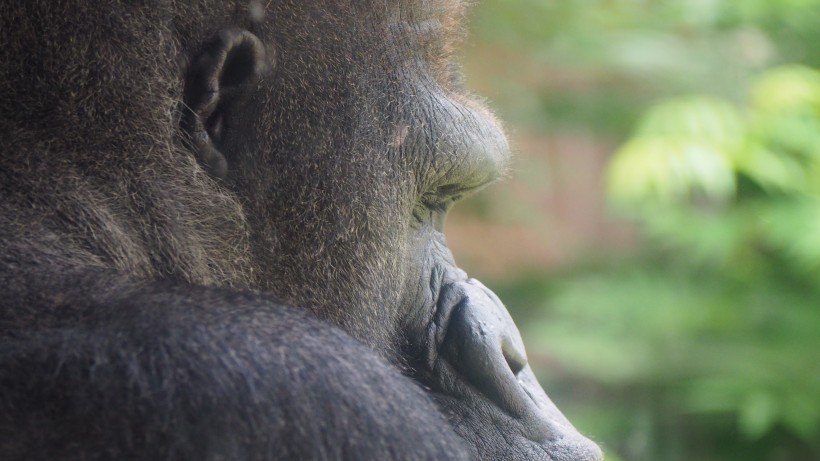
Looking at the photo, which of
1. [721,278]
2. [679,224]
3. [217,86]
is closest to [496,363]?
[217,86]

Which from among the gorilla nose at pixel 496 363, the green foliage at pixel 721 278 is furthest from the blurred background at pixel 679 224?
the gorilla nose at pixel 496 363

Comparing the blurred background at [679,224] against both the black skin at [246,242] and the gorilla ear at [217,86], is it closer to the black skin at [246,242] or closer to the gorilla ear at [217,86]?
the black skin at [246,242]

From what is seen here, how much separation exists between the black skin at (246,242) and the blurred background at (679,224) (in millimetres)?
2840

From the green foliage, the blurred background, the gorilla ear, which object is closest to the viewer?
the gorilla ear

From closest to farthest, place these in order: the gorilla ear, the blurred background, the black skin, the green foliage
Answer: the black skin → the gorilla ear → the green foliage → the blurred background

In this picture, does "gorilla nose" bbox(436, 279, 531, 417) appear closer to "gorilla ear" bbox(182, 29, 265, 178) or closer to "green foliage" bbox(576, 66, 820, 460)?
"gorilla ear" bbox(182, 29, 265, 178)

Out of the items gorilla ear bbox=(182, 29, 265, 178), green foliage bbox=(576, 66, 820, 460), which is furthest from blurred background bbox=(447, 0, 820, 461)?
gorilla ear bbox=(182, 29, 265, 178)

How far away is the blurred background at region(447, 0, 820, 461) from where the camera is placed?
15.5ft

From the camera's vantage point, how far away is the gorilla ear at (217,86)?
171cm

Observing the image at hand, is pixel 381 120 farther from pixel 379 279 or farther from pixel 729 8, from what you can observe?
pixel 729 8

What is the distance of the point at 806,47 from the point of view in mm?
5715

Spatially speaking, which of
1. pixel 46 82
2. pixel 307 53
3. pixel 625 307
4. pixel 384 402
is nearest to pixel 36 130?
pixel 46 82

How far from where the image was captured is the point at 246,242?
1.76m

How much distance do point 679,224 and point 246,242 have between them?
394 cm
